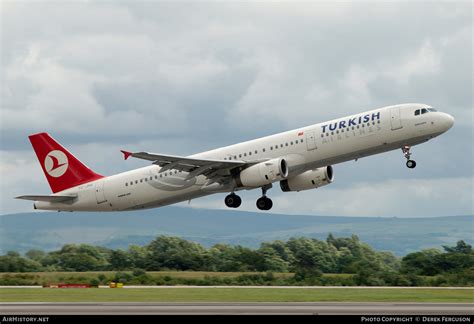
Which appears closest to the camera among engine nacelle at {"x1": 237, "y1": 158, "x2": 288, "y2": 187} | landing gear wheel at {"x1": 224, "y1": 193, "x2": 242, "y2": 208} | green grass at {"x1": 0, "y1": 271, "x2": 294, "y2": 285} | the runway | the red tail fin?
the runway

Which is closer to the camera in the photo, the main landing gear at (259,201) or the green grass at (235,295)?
the green grass at (235,295)

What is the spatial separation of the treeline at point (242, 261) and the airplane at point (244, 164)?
423 inches

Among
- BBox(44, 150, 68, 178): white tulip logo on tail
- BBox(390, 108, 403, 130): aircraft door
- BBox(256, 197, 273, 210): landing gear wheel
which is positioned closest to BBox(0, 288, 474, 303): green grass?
BBox(256, 197, 273, 210): landing gear wheel

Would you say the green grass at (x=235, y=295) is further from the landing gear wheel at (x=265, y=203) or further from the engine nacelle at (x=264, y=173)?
the engine nacelle at (x=264, y=173)

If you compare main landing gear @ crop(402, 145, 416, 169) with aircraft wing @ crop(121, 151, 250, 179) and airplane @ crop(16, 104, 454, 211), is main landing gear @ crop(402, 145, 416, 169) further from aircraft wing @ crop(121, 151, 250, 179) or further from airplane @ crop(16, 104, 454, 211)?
aircraft wing @ crop(121, 151, 250, 179)

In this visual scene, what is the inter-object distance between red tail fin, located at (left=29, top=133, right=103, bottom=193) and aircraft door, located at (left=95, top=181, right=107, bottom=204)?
1349mm

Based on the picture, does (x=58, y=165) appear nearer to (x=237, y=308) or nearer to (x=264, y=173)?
(x=264, y=173)

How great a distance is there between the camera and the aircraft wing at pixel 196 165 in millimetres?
55500

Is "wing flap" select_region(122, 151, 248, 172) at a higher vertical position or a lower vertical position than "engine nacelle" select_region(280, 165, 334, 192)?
higher

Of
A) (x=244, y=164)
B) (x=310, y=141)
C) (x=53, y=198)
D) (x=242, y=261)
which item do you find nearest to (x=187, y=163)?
(x=244, y=164)

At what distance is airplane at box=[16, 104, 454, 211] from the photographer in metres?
53.9

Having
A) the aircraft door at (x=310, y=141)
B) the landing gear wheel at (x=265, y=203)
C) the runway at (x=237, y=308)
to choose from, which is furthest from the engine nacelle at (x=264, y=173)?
the runway at (x=237, y=308)

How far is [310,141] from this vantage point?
55281 mm

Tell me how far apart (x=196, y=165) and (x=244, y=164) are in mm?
2938
